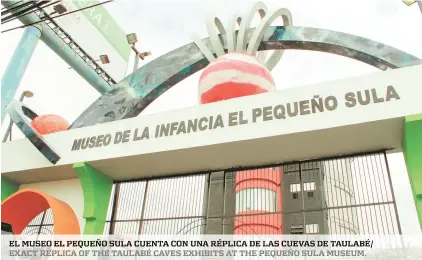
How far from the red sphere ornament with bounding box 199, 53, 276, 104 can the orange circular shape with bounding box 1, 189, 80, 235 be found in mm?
4260

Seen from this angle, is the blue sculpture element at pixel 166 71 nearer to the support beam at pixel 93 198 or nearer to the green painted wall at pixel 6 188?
the support beam at pixel 93 198

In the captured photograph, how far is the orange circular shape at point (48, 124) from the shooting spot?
1096cm

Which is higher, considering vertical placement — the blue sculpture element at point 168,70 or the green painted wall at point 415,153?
the blue sculpture element at point 168,70

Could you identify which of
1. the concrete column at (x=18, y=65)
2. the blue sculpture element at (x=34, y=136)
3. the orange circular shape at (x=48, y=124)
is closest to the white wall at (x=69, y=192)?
the blue sculpture element at (x=34, y=136)

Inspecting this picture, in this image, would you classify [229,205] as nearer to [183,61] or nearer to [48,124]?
[183,61]

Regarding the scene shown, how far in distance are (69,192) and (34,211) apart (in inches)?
46.3

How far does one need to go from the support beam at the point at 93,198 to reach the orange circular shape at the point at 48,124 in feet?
7.71

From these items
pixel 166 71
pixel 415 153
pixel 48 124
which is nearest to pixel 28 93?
pixel 48 124

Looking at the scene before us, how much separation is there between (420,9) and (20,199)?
10889 millimetres

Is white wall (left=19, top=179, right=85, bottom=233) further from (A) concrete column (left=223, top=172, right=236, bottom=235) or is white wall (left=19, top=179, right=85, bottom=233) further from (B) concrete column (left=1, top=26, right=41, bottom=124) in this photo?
(B) concrete column (left=1, top=26, right=41, bottom=124)

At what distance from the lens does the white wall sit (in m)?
9.73

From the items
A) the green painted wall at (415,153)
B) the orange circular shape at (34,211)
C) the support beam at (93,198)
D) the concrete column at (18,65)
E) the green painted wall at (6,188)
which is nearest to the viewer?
the green painted wall at (415,153)

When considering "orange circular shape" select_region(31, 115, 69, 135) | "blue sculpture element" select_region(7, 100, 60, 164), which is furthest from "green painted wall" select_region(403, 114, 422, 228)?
"orange circular shape" select_region(31, 115, 69, 135)

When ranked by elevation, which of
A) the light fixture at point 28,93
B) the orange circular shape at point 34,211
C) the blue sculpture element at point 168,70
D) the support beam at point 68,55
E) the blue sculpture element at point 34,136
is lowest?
the orange circular shape at point 34,211
